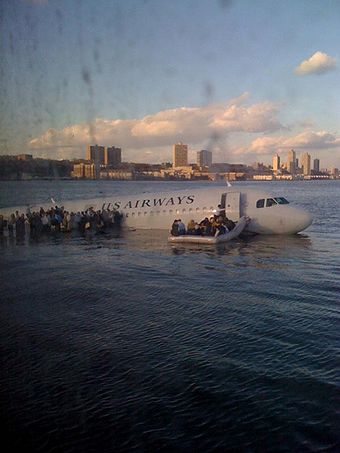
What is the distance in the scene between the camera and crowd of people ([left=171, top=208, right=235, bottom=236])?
30844 mm

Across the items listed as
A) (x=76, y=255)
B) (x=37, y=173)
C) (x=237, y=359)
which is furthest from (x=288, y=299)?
(x=76, y=255)

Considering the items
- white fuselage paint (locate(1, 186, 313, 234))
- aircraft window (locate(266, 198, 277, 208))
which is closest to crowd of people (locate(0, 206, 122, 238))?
white fuselage paint (locate(1, 186, 313, 234))

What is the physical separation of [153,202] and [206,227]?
6774 millimetres

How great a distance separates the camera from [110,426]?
26.5 ft

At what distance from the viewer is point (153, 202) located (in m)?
36.7

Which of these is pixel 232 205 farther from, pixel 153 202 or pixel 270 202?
pixel 153 202

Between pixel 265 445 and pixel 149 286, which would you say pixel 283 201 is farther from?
pixel 265 445

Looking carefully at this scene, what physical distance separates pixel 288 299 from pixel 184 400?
7.90 metres

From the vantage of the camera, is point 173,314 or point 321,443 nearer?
point 321,443

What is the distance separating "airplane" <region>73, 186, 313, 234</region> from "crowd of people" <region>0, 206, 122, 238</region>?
12.2 feet

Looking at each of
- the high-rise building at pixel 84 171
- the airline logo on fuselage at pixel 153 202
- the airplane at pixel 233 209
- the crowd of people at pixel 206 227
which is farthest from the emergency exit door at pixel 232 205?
the high-rise building at pixel 84 171

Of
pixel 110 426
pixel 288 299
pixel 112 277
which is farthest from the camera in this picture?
pixel 112 277

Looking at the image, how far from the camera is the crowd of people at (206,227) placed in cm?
3084

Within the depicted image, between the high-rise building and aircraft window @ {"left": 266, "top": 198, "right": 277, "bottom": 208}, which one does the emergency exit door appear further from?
the high-rise building
